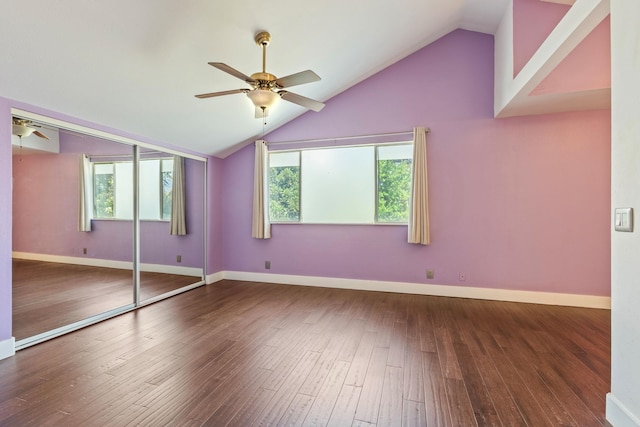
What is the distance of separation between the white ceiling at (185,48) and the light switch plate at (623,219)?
110 inches

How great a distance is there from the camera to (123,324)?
10.1 ft

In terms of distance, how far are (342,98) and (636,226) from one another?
3.85 metres

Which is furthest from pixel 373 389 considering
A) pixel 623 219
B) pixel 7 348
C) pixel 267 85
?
pixel 7 348

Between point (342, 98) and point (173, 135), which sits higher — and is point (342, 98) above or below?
above

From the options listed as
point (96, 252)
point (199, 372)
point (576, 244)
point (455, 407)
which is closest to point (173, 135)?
point (96, 252)

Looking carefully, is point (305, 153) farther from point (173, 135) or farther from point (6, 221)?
point (6, 221)

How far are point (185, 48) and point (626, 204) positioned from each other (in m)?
3.48

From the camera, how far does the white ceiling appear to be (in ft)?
6.90

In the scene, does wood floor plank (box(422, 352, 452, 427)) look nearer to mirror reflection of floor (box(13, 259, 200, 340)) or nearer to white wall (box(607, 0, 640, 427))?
white wall (box(607, 0, 640, 427))

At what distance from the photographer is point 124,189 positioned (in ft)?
12.3

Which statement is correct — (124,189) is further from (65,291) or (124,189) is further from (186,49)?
(186,49)

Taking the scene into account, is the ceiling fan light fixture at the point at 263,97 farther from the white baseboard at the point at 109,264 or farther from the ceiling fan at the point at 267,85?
the white baseboard at the point at 109,264

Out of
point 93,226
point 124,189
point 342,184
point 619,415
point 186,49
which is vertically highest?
point 186,49

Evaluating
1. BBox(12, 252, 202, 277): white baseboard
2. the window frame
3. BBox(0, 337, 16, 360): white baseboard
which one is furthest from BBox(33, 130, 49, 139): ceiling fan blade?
BBox(0, 337, 16, 360): white baseboard
